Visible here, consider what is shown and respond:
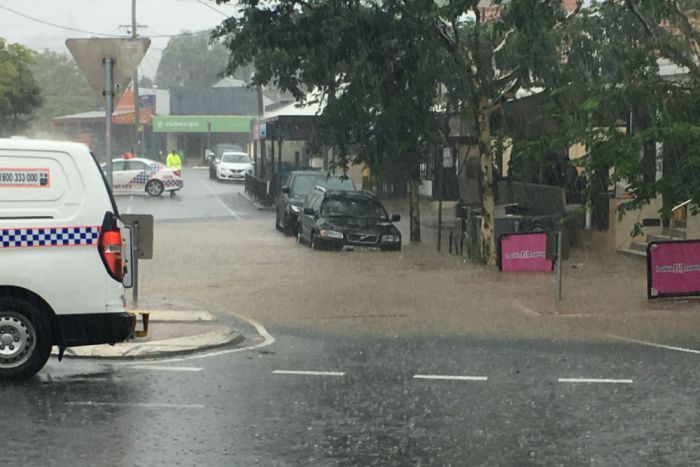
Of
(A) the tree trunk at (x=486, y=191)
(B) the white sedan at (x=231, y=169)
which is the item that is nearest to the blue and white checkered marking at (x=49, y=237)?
(A) the tree trunk at (x=486, y=191)

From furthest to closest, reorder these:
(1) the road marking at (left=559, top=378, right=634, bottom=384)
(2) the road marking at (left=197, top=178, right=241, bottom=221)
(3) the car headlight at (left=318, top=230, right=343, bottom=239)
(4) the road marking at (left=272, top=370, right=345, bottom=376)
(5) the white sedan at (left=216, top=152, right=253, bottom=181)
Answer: (5) the white sedan at (left=216, top=152, right=253, bottom=181)
(2) the road marking at (left=197, top=178, right=241, bottom=221)
(3) the car headlight at (left=318, top=230, right=343, bottom=239)
(4) the road marking at (left=272, top=370, right=345, bottom=376)
(1) the road marking at (left=559, top=378, right=634, bottom=384)

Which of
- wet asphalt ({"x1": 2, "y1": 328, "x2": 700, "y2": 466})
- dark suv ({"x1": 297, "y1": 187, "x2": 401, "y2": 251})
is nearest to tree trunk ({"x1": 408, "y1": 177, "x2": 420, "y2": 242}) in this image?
dark suv ({"x1": 297, "y1": 187, "x2": 401, "y2": 251})

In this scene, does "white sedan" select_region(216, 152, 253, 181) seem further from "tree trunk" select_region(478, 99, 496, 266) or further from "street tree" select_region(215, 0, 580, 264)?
"tree trunk" select_region(478, 99, 496, 266)

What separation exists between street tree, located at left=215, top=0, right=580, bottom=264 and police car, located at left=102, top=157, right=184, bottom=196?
20536 millimetres

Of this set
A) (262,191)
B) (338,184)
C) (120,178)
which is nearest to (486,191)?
(338,184)

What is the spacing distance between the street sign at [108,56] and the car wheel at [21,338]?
4.04 metres

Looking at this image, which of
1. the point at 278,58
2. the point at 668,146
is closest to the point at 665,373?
the point at 668,146

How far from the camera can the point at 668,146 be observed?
16.8 m

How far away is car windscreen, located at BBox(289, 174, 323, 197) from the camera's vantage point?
1232 inches

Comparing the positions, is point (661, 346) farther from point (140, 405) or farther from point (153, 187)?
point (153, 187)

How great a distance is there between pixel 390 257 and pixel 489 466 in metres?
16.8

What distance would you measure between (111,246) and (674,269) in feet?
30.7

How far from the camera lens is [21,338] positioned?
956 centimetres

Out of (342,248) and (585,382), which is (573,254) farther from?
(585,382)
